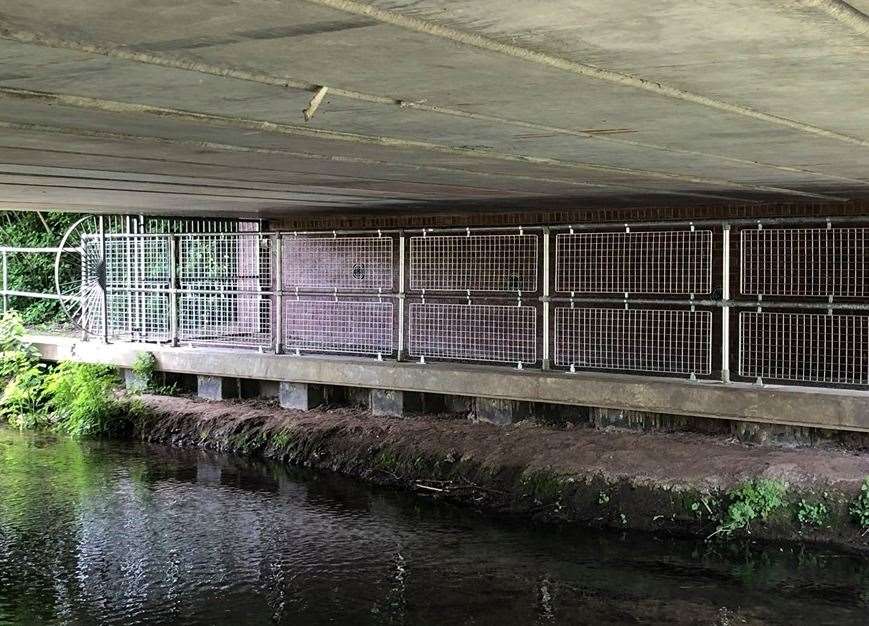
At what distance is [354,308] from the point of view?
1216 centimetres

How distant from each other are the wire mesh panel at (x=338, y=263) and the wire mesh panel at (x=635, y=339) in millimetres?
2621

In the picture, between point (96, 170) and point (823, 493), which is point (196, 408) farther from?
point (823, 493)

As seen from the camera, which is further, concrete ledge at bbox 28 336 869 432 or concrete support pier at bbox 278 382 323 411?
concrete support pier at bbox 278 382 323 411

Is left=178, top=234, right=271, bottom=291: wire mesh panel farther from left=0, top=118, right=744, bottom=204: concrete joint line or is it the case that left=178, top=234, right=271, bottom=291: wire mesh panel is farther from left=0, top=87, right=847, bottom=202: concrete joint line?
left=0, top=87, right=847, bottom=202: concrete joint line

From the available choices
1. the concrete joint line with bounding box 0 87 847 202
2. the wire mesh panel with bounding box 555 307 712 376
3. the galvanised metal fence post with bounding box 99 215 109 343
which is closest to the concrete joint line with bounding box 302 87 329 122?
the concrete joint line with bounding box 0 87 847 202

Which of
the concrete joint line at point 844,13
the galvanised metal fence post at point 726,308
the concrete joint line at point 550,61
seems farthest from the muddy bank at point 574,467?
the concrete joint line at point 844,13

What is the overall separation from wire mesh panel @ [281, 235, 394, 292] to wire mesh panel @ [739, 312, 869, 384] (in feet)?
14.6

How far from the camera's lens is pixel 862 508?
A: 7.20 meters

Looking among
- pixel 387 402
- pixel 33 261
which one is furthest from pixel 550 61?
pixel 33 261

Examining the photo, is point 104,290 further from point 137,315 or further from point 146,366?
point 146,366

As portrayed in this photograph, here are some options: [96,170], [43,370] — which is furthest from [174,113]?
[43,370]

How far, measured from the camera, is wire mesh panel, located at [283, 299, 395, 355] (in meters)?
11.8

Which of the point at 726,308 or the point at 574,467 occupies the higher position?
the point at 726,308

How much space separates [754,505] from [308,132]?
498 cm
